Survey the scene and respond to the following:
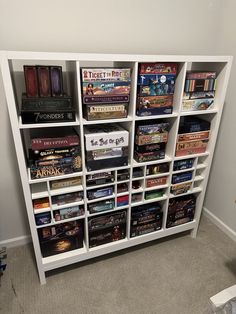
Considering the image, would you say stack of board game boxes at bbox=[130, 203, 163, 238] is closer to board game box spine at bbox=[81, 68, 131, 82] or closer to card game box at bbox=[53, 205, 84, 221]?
card game box at bbox=[53, 205, 84, 221]

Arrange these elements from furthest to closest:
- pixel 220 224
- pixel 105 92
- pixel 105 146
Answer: pixel 220 224
pixel 105 146
pixel 105 92

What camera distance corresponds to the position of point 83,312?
1.36m

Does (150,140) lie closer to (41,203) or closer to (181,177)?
(181,177)

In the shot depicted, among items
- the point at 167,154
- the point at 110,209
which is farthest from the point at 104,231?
the point at 167,154

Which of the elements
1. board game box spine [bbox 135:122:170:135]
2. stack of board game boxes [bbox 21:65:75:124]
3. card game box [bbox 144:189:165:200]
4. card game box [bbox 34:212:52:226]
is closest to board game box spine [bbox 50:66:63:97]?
stack of board game boxes [bbox 21:65:75:124]

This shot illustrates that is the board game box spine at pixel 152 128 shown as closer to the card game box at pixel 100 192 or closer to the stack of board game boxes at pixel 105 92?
the stack of board game boxes at pixel 105 92

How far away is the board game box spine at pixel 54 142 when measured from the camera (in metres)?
1.19

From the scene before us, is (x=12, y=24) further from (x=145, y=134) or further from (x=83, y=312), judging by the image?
(x=83, y=312)

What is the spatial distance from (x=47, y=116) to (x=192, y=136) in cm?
97

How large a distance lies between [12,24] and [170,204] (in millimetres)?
1598

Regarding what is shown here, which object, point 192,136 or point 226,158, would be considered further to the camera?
point 226,158

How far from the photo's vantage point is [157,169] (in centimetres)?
155

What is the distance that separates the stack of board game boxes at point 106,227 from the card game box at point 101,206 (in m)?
Answer: 0.08

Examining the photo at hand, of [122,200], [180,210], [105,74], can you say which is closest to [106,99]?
[105,74]
